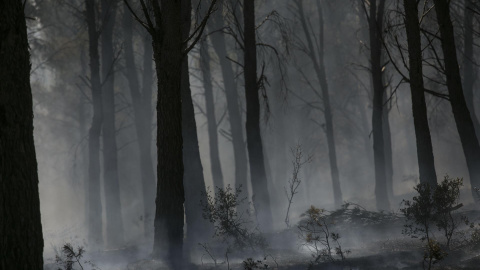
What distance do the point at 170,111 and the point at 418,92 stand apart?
518 centimetres

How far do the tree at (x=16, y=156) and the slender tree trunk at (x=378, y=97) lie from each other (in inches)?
449

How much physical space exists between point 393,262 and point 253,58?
701 cm

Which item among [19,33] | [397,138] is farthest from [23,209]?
[397,138]

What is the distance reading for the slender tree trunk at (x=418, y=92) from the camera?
10.3 metres

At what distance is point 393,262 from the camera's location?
691 centimetres

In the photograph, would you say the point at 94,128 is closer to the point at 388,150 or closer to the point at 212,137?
the point at 212,137

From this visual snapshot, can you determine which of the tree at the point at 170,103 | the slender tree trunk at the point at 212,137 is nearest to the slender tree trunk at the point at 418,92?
the tree at the point at 170,103

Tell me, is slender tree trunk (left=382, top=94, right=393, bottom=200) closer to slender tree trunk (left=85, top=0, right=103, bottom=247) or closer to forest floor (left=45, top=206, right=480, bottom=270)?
slender tree trunk (left=85, top=0, right=103, bottom=247)

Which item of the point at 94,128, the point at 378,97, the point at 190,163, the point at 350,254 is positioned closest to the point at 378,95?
the point at 378,97

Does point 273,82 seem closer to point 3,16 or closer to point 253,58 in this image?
point 253,58

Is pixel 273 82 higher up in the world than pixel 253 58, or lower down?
higher up

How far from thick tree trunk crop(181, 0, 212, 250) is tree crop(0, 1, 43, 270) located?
20.2 feet

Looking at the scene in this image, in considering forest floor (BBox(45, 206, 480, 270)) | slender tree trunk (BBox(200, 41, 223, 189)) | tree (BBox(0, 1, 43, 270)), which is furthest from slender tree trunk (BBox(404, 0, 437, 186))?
slender tree trunk (BBox(200, 41, 223, 189))

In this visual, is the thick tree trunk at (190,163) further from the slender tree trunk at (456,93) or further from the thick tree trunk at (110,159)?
the thick tree trunk at (110,159)
